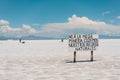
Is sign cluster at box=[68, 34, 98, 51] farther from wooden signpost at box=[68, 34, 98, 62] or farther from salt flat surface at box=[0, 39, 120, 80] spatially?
salt flat surface at box=[0, 39, 120, 80]

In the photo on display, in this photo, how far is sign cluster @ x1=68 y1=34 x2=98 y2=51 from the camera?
21.1 meters

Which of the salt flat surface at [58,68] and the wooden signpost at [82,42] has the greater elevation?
the wooden signpost at [82,42]

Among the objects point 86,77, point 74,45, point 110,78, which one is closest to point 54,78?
point 86,77

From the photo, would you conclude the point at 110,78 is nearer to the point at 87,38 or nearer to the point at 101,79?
the point at 101,79

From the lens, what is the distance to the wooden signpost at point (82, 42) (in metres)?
21.1

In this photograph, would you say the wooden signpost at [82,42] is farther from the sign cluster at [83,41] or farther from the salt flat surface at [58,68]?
the salt flat surface at [58,68]

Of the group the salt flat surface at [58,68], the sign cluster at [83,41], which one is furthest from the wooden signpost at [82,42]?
the salt flat surface at [58,68]

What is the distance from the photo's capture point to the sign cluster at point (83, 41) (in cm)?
2112

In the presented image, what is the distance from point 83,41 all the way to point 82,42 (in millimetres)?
107

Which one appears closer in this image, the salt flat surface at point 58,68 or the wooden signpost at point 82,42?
the salt flat surface at point 58,68

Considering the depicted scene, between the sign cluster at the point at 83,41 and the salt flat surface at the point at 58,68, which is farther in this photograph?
the sign cluster at the point at 83,41

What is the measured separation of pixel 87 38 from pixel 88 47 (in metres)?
0.70

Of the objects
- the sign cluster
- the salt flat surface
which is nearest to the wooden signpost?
the sign cluster

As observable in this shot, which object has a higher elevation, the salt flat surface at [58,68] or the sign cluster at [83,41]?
the sign cluster at [83,41]
